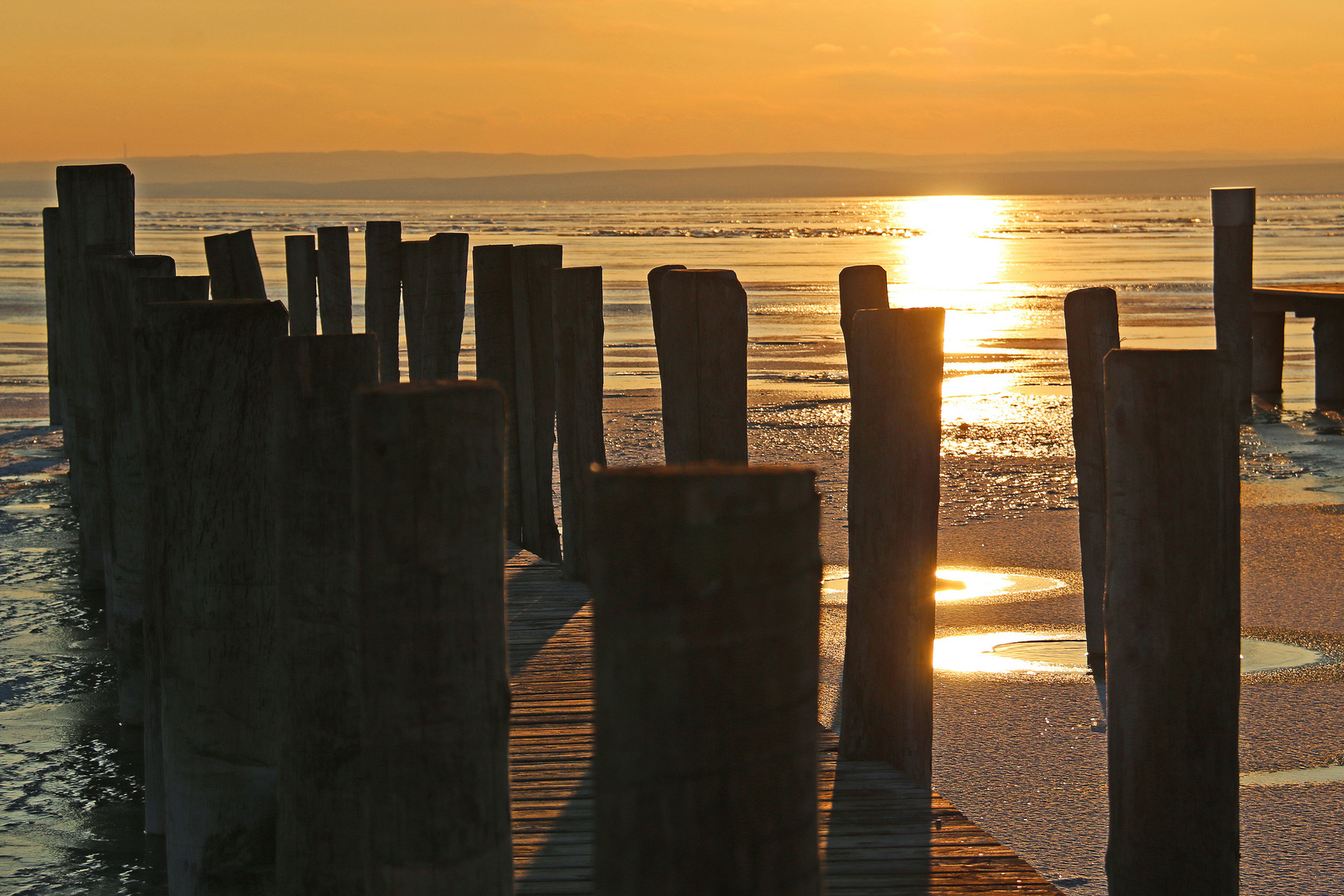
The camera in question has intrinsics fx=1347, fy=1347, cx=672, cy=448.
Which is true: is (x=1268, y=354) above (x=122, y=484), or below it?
above

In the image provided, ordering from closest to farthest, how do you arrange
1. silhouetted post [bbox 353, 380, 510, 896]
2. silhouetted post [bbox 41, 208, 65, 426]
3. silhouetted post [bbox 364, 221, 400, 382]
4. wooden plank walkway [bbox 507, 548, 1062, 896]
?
silhouetted post [bbox 353, 380, 510, 896] → wooden plank walkway [bbox 507, 548, 1062, 896] → silhouetted post [bbox 364, 221, 400, 382] → silhouetted post [bbox 41, 208, 65, 426]

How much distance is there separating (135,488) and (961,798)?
3.16 metres

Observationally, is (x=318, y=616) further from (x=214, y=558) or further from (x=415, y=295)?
(x=415, y=295)

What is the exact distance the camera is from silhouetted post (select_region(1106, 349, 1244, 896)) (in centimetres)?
251

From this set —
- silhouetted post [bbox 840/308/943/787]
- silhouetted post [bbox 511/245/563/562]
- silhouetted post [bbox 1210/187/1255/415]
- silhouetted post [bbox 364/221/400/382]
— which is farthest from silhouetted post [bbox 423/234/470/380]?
silhouetted post [bbox 1210/187/1255/415]

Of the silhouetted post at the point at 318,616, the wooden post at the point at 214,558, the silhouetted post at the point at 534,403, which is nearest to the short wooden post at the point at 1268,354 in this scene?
the silhouetted post at the point at 534,403

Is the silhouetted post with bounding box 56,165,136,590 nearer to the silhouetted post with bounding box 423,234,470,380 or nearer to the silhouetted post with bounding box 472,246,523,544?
the silhouetted post with bounding box 423,234,470,380

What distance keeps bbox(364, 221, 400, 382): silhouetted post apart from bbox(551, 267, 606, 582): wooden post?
1922 millimetres

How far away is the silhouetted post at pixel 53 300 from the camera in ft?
34.0

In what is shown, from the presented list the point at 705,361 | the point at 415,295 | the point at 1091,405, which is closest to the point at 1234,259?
the point at 1091,405

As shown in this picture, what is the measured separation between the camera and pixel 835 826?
3.38 meters

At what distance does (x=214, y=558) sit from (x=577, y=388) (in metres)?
3.26

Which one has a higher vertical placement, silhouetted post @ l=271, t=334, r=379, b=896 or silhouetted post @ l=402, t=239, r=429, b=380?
silhouetted post @ l=402, t=239, r=429, b=380

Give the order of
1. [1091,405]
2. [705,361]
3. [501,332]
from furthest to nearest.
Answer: [501,332] → [1091,405] → [705,361]
